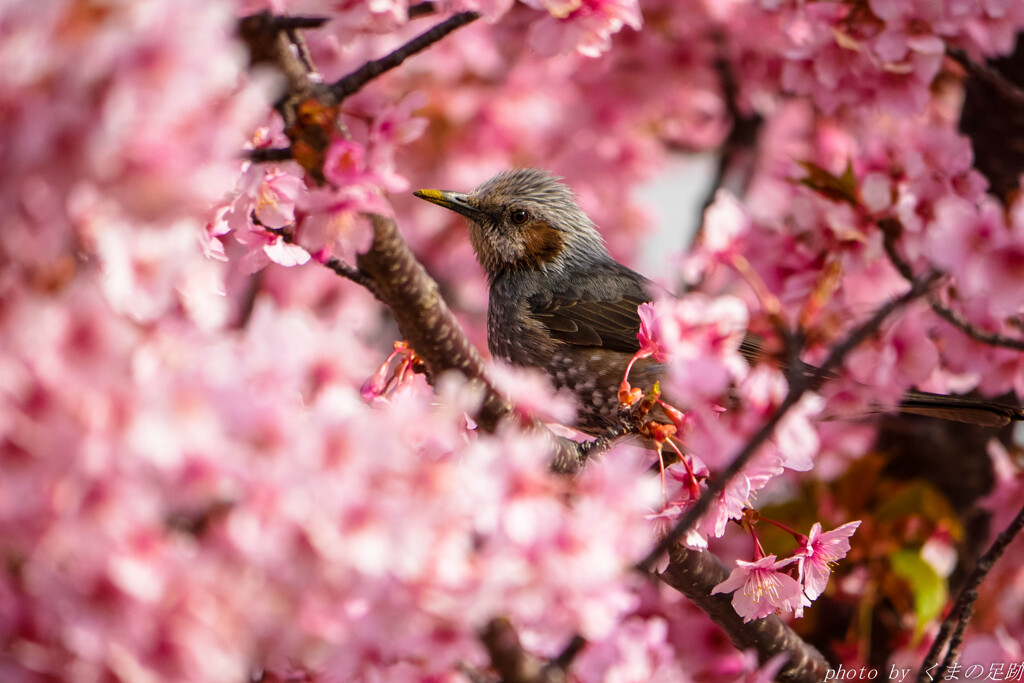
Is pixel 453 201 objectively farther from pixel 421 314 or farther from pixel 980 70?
pixel 980 70

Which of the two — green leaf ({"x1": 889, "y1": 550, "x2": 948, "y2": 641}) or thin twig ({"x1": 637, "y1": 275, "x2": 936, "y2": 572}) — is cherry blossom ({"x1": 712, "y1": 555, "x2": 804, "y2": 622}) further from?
green leaf ({"x1": 889, "y1": 550, "x2": 948, "y2": 641})

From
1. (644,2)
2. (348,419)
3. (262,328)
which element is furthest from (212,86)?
(644,2)

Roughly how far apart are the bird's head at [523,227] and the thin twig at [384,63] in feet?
6.14

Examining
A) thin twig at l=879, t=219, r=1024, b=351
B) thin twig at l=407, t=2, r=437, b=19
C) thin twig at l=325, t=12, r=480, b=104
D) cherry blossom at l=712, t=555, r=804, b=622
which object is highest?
thin twig at l=407, t=2, r=437, b=19

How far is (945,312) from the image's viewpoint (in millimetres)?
2416

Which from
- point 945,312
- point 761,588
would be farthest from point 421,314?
point 945,312

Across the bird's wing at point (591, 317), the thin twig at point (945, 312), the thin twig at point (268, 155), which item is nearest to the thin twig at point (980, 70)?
the thin twig at point (945, 312)

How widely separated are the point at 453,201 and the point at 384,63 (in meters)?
1.79

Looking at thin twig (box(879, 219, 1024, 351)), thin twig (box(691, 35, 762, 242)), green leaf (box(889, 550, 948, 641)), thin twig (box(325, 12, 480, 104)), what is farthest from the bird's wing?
thin twig (box(325, 12, 480, 104))

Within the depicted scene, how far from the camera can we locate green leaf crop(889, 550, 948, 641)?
291cm

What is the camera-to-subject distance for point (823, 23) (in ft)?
9.49

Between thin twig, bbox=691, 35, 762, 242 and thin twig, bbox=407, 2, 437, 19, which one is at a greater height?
thin twig, bbox=407, 2, 437, 19

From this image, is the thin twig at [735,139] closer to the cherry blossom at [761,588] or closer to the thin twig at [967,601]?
the thin twig at [967,601]

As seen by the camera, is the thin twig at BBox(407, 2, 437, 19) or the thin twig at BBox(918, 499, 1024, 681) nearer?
the thin twig at BBox(407, 2, 437, 19)
